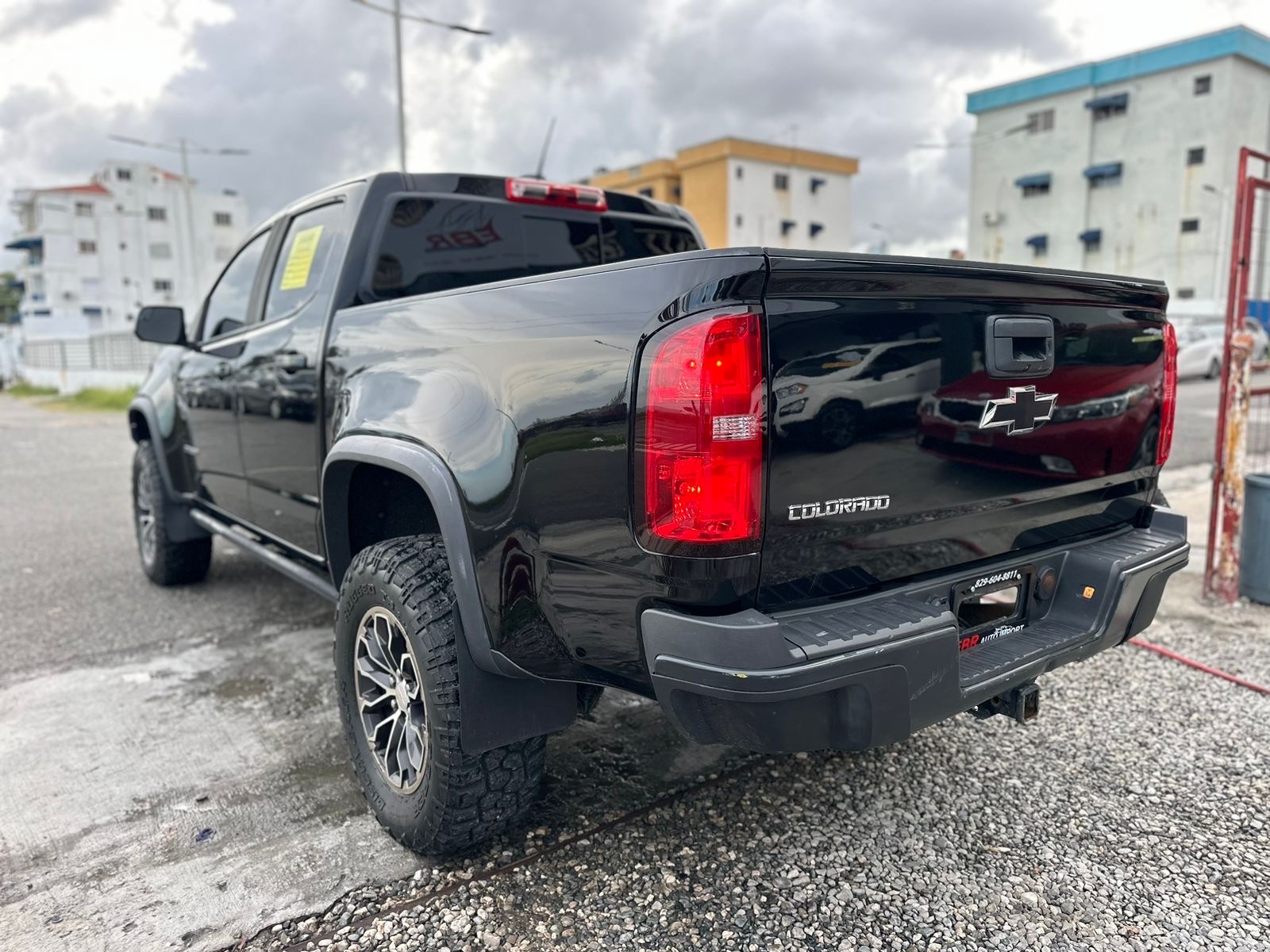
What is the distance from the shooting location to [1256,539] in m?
4.57

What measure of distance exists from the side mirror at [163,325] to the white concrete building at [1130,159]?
110 feet

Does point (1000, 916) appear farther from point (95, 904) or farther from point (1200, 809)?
point (95, 904)

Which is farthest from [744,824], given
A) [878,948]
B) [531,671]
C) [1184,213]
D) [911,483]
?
[1184,213]

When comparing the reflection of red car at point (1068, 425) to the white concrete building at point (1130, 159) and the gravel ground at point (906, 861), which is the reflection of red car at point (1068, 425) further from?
the white concrete building at point (1130, 159)

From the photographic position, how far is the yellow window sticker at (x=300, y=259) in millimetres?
3535

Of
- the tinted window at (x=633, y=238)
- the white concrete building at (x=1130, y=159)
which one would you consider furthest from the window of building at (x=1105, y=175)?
the tinted window at (x=633, y=238)

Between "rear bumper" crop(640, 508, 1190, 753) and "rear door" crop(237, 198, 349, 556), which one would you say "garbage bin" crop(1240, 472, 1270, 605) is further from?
"rear door" crop(237, 198, 349, 556)

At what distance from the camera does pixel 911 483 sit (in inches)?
84.2

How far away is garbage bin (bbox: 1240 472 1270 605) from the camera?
14.8ft

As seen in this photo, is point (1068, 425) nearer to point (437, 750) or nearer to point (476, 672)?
point (476, 672)

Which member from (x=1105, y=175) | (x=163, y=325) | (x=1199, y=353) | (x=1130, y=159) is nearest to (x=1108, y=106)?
(x=1130, y=159)

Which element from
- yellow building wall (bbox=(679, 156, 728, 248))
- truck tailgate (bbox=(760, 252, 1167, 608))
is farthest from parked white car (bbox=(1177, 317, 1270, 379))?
yellow building wall (bbox=(679, 156, 728, 248))

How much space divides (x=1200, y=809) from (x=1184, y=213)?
41730mm

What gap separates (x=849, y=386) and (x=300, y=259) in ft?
8.29
